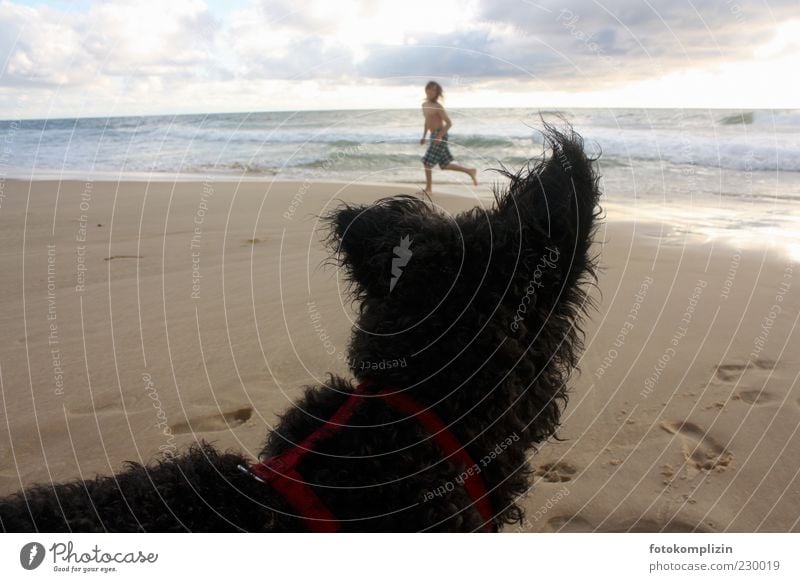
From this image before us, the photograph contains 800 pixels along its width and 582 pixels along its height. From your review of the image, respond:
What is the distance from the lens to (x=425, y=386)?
93.6 inches

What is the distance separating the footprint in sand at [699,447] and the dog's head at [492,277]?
2193mm

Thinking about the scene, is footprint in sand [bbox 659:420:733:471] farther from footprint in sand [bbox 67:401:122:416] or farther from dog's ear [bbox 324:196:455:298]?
footprint in sand [bbox 67:401:122:416]

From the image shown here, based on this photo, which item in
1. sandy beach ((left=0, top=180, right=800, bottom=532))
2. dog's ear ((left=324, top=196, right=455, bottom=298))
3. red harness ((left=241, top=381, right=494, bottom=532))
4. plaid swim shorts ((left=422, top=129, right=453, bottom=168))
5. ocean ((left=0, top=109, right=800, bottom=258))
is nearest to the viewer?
red harness ((left=241, top=381, right=494, bottom=532))

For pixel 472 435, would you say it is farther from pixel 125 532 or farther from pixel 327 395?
pixel 125 532

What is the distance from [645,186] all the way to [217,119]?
2554 centimetres

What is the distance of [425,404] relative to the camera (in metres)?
2.38

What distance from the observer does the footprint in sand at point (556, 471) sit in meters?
4.01

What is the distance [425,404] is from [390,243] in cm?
68

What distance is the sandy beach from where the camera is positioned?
12.8 feet

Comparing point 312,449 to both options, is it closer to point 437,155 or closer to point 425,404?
point 425,404

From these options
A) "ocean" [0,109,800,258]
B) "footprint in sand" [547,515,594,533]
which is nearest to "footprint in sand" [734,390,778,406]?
"footprint in sand" [547,515,594,533]

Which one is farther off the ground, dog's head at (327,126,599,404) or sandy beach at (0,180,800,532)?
dog's head at (327,126,599,404)

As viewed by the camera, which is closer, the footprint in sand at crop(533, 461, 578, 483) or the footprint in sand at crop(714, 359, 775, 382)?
the footprint in sand at crop(533, 461, 578, 483)
